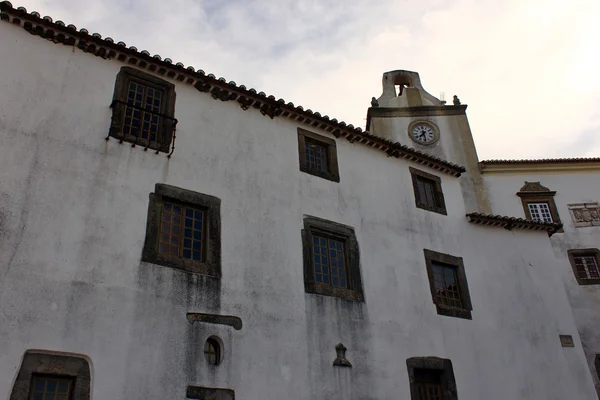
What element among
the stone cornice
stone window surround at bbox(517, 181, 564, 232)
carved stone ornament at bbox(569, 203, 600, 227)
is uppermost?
stone window surround at bbox(517, 181, 564, 232)

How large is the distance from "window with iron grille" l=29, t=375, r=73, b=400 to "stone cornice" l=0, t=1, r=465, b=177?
7.32 metres

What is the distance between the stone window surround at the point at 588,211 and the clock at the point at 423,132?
707 cm

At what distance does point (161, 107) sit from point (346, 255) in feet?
19.8

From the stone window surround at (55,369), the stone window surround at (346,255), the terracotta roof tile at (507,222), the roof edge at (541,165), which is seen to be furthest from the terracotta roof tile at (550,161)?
the stone window surround at (55,369)

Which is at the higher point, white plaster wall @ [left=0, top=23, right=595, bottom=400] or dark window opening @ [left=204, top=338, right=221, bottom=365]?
white plaster wall @ [left=0, top=23, right=595, bottom=400]

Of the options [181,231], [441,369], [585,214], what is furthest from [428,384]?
[585,214]

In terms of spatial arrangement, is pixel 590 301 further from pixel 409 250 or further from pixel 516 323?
pixel 409 250

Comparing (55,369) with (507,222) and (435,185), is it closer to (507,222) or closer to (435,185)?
(435,185)

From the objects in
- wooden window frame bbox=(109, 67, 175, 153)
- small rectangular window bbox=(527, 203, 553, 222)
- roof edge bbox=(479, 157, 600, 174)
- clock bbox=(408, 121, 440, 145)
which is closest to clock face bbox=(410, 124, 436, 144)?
clock bbox=(408, 121, 440, 145)

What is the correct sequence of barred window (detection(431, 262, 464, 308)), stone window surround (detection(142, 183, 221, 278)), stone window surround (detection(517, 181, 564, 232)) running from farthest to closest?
stone window surround (detection(517, 181, 564, 232)), barred window (detection(431, 262, 464, 308)), stone window surround (detection(142, 183, 221, 278))

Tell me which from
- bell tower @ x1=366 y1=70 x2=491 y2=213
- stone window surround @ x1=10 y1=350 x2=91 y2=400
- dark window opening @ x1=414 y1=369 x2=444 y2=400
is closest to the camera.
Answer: stone window surround @ x1=10 y1=350 x2=91 y2=400

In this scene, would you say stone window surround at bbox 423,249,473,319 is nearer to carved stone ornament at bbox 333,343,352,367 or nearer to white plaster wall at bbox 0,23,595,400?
white plaster wall at bbox 0,23,595,400

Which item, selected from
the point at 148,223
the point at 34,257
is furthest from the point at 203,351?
the point at 34,257

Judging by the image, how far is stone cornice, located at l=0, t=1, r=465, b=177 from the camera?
11.9 meters
